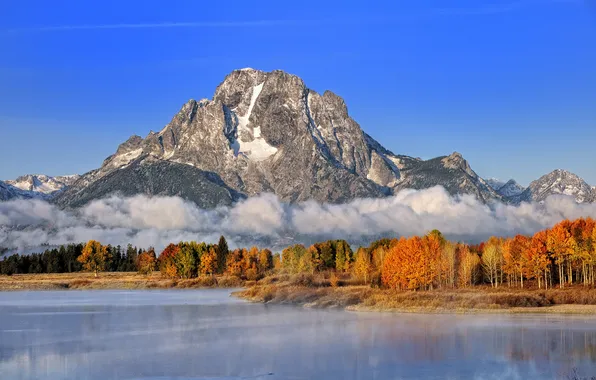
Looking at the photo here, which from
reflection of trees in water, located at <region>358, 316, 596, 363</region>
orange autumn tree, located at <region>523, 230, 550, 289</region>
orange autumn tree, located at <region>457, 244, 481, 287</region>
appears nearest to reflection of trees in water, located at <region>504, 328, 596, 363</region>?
reflection of trees in water, located at <region>358, 316, 596, 363</region>

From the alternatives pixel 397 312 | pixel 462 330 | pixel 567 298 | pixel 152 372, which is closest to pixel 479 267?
pixel 567 298

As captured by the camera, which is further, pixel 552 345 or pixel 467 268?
pixel 467 268

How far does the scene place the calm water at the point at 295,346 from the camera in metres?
45.9

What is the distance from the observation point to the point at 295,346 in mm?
57312

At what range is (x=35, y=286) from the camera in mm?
177375

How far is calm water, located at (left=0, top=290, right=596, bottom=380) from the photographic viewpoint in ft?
151

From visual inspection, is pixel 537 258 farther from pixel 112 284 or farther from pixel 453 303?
pixel 112 284

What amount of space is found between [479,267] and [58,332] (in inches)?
3828

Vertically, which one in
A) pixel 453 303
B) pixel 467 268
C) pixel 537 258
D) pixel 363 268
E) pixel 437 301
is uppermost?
pixel 537 258

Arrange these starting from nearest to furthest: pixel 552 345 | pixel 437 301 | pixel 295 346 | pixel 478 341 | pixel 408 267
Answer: pixel 552 345
pixel 295 346
pixel 478 341
pixel 437 301
pixel 408 267

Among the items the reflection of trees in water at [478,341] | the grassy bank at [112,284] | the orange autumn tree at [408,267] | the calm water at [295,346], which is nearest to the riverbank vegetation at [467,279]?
the orange autumn tree at [408,267]

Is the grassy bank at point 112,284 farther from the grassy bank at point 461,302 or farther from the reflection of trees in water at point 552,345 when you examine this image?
the reflection of trees in water at point 552,345

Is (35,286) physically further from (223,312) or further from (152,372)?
(152,372)

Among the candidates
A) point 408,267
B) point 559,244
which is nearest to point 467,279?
point 408,267
